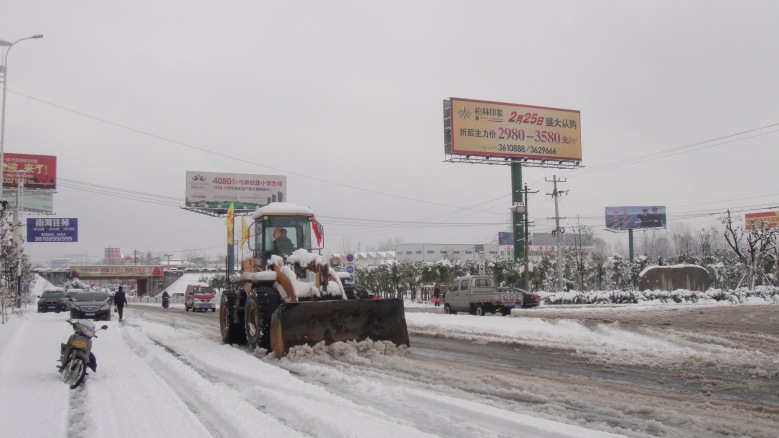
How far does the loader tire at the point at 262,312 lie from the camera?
39.4 feet

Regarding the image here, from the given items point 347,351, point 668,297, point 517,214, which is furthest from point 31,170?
point 347,351

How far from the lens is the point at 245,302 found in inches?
549

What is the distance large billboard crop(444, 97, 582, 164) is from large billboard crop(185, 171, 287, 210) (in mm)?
23591

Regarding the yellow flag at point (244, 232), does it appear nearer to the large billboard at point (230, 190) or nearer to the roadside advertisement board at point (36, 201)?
the large billboard at point (230, 190)

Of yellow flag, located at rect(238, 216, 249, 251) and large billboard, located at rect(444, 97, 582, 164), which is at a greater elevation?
large billboard, located at rect(444, 97, 582, 164)

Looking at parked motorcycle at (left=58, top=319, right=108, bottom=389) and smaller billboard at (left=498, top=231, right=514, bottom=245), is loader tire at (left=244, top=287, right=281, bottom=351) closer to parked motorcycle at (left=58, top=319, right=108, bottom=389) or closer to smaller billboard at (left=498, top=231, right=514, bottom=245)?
parked motorcycle at (left=58, top=319, right=108, bottom=389)

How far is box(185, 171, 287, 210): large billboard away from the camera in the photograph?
63.6m

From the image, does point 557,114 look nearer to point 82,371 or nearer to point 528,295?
point 528,295

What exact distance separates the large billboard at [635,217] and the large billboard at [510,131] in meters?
29.9

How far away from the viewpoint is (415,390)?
8008mm

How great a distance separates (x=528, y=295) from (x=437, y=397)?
3003cm

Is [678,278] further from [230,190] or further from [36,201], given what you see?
[36,201]

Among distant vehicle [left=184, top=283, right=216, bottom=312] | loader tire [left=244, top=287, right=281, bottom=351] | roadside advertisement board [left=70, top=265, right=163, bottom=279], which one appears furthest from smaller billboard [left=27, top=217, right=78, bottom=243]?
loader tire [left=244, top=287, right=281, bottom=351]

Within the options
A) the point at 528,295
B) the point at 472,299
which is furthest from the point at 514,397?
the point at 528,295
